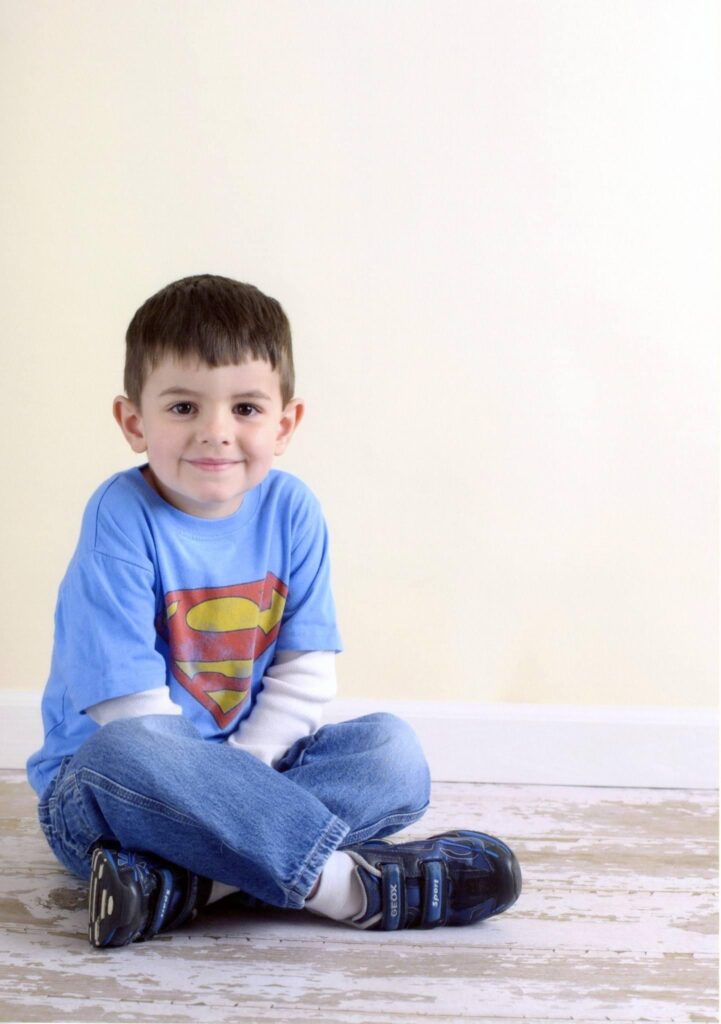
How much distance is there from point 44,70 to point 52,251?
9.5 inches

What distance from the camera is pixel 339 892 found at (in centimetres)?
110

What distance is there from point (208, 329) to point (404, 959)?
0.60m

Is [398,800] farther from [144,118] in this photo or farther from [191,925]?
[144,118]

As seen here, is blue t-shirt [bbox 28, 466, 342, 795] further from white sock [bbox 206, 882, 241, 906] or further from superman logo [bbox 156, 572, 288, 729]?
white sock [bbox 206, 882, 241, 906]

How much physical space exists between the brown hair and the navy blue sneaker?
1.55 ft

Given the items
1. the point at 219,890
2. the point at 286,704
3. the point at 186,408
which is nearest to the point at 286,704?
the point at 286,704

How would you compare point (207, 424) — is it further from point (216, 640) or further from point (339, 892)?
point (339, 892)

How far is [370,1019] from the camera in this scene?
935 mm

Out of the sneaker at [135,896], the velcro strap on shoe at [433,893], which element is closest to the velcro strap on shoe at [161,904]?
the sneaker at [135,896]

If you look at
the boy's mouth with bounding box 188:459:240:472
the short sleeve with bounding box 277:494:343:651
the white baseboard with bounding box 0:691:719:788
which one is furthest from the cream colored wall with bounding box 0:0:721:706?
the boy's mouth with bounding box 188:459:240:472

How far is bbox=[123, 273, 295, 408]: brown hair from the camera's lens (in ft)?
3.84

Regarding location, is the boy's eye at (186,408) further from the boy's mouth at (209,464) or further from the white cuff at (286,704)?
the white cuff at (286,704)

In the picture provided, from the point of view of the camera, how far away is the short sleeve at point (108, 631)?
1135 mm

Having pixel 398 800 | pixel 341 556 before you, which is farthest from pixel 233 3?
pixel 398 800
